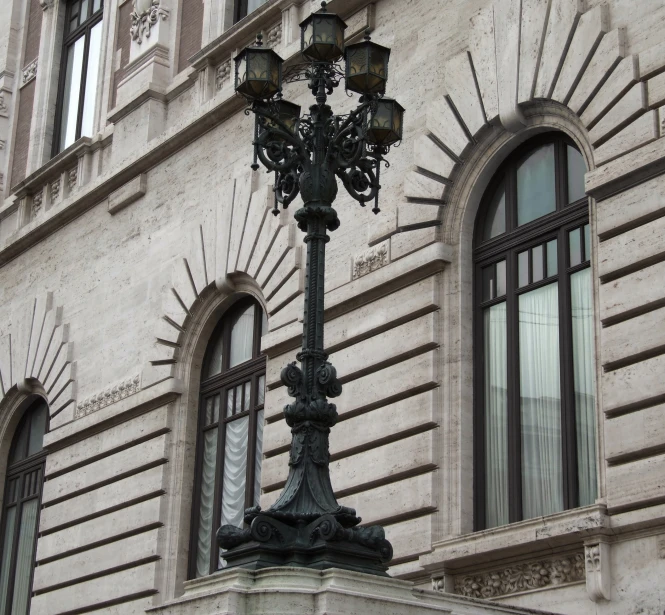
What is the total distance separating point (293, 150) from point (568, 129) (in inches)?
157

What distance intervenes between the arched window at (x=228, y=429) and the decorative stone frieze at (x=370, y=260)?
2.66 meters

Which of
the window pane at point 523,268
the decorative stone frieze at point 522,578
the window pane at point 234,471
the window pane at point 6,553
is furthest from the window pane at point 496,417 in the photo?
the window pane at point 6,553

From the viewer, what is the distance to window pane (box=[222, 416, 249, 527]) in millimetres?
19312

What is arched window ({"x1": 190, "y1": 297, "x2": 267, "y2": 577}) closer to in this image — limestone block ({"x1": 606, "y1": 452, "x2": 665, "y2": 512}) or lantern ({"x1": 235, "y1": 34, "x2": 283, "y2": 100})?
limestone block ({"x1": 606, "y1": 452, "x2": 665, "y2": 512})

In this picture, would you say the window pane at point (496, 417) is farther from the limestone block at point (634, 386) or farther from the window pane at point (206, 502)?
the window pane at point (206, 502)

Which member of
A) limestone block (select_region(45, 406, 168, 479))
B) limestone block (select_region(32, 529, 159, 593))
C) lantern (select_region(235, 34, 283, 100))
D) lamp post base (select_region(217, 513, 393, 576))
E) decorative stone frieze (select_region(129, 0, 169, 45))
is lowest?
lamp post base (select_region(217, 513, 393, 576))

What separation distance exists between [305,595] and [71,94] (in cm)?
1862

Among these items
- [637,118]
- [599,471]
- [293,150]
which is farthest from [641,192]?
[293,150]

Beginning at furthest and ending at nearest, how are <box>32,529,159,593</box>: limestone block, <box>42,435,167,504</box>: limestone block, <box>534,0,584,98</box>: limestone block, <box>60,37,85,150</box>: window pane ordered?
<box>60,37,85,150</box>: window pane < <box>42,435,167,504</box>: limestone block < <box>32,529,159,593</box>: limestone block < <box>534,0,584,98</box>: limestone block

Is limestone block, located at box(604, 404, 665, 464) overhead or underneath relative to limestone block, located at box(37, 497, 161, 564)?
underneath

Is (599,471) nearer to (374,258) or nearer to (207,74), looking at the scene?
(374,258)

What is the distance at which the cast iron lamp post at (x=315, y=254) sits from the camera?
34.5 ft

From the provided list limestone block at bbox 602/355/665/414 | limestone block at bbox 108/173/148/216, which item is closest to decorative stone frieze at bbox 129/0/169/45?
limestone block at bbox 108/173/148/216

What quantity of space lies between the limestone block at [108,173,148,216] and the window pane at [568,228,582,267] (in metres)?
9.24
